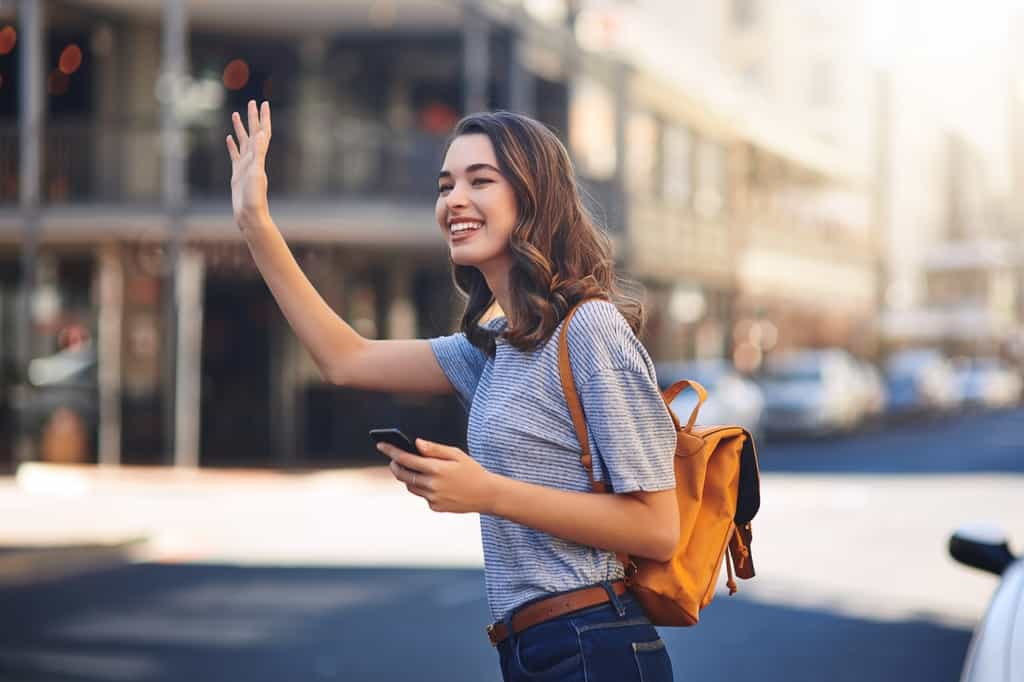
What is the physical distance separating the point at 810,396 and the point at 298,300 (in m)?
30.3

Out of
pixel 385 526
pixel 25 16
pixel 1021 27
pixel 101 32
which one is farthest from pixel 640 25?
pixel 1021 27

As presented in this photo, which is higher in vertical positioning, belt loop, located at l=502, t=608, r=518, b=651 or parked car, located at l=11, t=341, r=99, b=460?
belt loop, located at l=502, t=608, r=518, b=651

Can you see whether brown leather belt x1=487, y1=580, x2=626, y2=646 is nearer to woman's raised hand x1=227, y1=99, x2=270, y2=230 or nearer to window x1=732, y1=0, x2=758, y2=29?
woman's raised hand x1=227, y1=99, x2=270, y2=230

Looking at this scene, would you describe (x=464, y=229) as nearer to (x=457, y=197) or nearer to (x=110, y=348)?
(x=457, y=197)

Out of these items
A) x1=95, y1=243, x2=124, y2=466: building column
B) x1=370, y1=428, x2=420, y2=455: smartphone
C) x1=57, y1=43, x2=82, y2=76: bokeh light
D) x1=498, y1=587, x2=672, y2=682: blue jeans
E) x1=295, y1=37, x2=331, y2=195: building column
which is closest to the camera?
x1=370, y1=428, x2=420, y2=455: smartphone

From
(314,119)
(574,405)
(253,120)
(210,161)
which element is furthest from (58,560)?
(210,161)

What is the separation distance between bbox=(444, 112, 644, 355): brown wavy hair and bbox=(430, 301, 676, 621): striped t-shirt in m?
0.05

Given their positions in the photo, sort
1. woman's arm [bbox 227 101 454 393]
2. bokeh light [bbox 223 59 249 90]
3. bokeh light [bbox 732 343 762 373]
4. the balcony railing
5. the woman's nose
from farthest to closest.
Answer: bokeh light [bbox 732 343 762 373] → bokeh light [bbox 223 59 249 90] → the balcony railing → woman's arm [bbox 227 101 454 393] → the woman's nose

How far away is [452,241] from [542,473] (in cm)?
45

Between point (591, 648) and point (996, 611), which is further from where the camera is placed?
point (996, 611)

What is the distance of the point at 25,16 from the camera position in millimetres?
21266

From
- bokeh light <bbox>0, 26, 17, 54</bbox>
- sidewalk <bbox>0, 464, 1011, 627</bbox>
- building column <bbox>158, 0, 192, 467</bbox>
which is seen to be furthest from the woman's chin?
bokeh light <bbox>0, 26, 17, 54</bbox>

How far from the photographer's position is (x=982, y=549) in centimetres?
425

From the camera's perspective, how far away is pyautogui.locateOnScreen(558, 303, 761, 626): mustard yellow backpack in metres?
2.54
